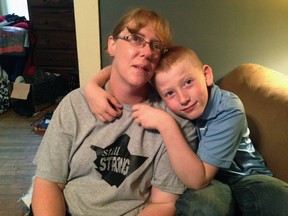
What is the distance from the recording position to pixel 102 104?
95 centimetres

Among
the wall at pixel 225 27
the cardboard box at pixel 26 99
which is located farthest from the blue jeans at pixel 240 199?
the cardboard box at pixel 26 99

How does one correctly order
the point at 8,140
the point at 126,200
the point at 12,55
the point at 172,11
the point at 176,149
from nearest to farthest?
the point at 176,149 < the point at 126,200 < the point at 172,11 < the point at 8,140 < the point at 12,55

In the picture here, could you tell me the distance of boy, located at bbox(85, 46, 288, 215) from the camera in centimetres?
89

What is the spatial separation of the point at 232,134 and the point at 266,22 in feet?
3.25

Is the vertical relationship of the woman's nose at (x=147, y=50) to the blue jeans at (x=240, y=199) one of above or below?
above

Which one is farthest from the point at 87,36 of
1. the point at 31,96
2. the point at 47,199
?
the point at 31,96

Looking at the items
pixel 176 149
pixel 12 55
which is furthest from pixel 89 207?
pixel 12 55

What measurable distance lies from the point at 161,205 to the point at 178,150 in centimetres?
22

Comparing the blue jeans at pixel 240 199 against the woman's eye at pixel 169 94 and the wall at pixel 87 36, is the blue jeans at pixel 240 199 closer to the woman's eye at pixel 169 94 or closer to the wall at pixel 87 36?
the woman's eye at pixel 169 94

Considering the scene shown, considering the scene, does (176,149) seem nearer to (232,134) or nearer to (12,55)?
(232,134)

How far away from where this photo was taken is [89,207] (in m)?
0.98

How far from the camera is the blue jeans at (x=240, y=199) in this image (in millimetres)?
862

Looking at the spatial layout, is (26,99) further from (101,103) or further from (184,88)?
(184,88)

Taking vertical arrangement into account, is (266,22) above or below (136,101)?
above
